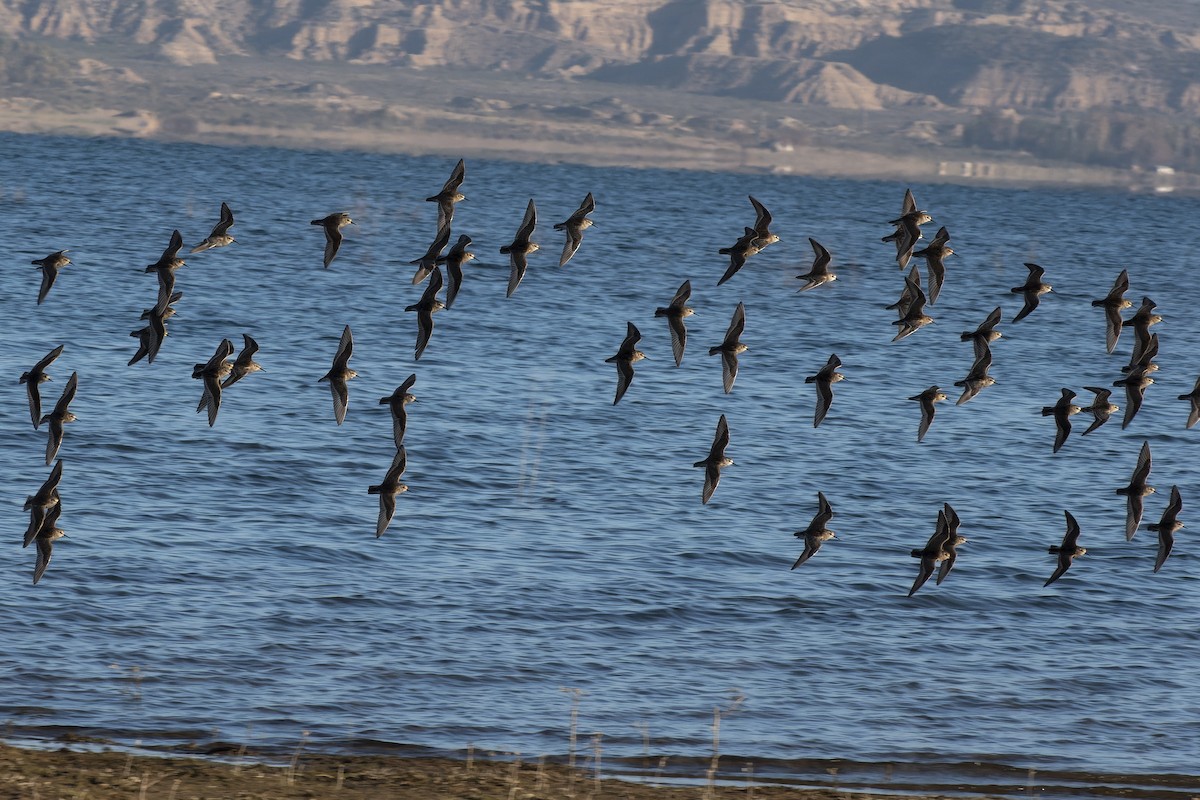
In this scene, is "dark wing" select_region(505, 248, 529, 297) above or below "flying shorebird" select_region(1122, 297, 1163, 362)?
above

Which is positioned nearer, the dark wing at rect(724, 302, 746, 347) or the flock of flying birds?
the flock of flying birds

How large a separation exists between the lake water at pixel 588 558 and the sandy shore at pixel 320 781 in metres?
1.38

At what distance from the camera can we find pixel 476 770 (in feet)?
67.4

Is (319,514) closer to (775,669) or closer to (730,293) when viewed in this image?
(775,669)

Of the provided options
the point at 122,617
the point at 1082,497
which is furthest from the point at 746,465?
the point at 122,617

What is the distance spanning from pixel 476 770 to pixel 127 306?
4771 cm

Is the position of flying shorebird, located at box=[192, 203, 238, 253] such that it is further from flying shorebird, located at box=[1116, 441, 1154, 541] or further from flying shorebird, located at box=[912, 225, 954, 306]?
flying shorebird, located at box=[1116, 441, 1154, 541]

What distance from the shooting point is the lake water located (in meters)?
23.8

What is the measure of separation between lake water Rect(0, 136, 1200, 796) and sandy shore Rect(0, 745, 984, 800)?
1.38 meters

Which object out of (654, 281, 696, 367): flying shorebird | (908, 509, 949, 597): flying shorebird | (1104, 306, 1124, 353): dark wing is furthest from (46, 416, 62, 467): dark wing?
(1104, 306, 1124, 353): dark wing

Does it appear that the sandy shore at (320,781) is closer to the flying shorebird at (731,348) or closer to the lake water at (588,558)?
the lake water at (588,558)

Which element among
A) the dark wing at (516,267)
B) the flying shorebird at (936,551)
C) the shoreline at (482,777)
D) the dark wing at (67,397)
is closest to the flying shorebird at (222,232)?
the dark wing at (67,397)

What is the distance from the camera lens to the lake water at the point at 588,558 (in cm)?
2383

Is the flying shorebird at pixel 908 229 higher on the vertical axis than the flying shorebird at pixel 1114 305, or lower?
higher
